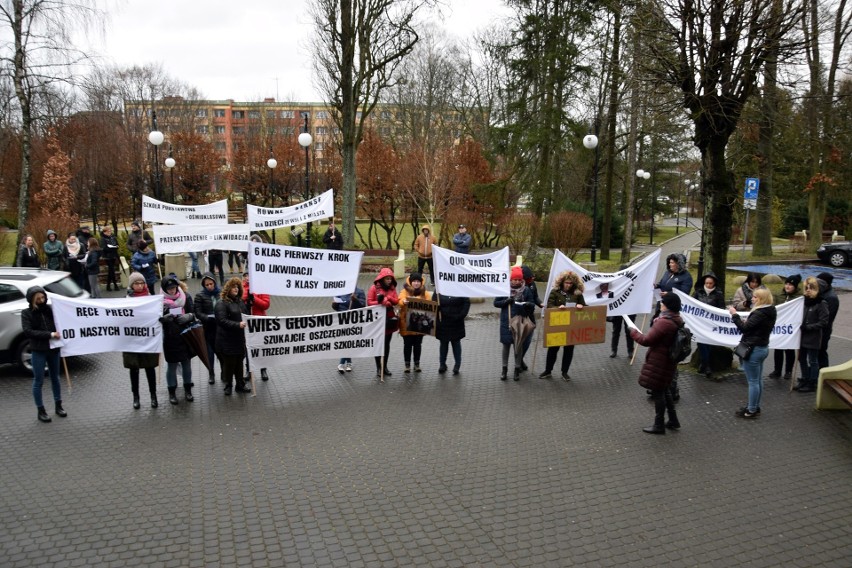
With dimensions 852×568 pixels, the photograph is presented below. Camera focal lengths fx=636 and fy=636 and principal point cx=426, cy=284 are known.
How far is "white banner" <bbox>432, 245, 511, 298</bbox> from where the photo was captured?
10.7 metres

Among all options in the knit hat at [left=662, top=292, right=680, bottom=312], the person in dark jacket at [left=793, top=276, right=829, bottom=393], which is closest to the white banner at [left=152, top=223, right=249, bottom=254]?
the knit hat at [left=662, top=292, right=680, bottom=312]

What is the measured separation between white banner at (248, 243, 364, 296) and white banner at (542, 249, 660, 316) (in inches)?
143

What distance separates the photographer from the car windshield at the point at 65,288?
1088 cm

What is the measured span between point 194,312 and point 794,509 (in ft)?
26.2

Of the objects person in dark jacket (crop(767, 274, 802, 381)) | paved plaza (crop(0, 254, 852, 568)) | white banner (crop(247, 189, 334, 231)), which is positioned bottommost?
paved plaza (crop(0, 254, 852, 568))

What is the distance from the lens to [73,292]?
444 inches

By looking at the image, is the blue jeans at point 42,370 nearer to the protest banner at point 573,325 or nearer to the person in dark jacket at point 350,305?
the person in dark jacket at point 350,305

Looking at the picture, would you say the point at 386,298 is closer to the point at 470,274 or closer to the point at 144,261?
the point at 470,274

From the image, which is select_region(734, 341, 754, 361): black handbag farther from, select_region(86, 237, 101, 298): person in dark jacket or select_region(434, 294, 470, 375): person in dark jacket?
select_region(86, 237, 101, 298): person in dark jacket

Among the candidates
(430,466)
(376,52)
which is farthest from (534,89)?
(430,466)

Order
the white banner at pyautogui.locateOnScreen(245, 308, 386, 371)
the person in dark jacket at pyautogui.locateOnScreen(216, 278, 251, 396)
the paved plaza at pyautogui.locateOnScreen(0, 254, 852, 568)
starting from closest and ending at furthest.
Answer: the paved plaza at pyautogui.locateOnScreen(0, 254, 852, 568) < the person in dark jacket at pyautogui.locateOnScreen(216, 278, 251, 396) < the white banner at pyautogui.locateOnScreen(245, 308, 386, 371)

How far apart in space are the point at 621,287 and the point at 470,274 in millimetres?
2778

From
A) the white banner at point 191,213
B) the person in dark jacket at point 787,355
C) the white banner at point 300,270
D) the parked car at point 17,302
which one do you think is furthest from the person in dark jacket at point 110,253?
the person in dark jacket at point 787,355

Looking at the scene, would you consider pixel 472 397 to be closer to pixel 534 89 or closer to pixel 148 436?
pixel 148 436
